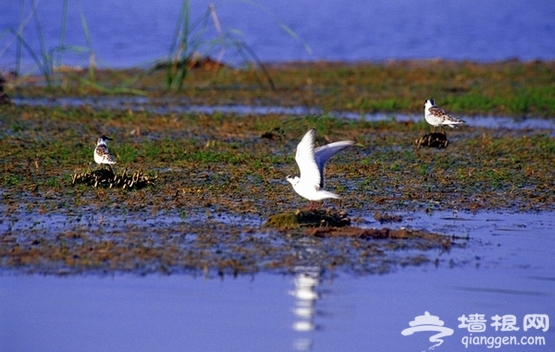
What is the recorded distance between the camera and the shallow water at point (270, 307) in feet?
20.2

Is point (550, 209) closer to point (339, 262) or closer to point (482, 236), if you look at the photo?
point (482, 236)

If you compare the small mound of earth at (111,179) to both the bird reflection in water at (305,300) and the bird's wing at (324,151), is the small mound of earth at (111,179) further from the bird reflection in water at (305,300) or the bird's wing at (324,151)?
the bird reflection in water at (305,300)

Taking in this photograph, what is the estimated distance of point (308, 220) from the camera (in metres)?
8.52

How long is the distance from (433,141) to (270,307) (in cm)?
673

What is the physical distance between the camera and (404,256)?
25.7 feet

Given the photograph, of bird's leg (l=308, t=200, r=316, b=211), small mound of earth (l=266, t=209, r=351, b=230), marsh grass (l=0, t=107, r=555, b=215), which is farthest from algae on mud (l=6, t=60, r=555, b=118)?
small mound of earth (l=266, t=209, r=351, b=230)

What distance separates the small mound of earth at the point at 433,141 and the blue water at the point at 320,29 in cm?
798

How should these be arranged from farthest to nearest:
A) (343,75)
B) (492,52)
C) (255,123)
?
(492,52)
(343,75)
(255,123)

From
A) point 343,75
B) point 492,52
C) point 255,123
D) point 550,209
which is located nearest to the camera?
point 550,209

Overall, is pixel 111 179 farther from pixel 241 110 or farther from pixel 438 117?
pixel 241 110

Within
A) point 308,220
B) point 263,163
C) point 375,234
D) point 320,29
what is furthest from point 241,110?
point 320,29

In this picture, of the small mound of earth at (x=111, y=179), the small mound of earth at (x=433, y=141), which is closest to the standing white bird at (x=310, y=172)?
the small mound of earth at (x=111, y=179)

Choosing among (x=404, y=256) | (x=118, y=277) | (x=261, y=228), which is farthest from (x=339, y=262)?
(x=118, y=277)

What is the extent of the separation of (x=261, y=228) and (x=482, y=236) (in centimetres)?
196
